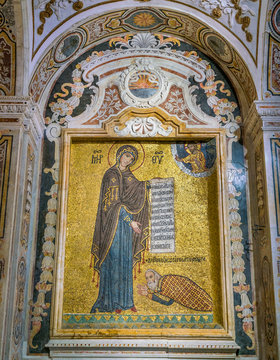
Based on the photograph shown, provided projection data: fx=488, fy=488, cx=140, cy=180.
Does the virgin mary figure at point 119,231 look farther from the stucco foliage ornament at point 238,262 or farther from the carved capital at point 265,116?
the carved capital at point 265,116

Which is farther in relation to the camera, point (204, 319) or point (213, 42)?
point (213, 42)

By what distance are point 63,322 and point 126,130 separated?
2.81 metres

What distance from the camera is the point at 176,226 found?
6750 mm

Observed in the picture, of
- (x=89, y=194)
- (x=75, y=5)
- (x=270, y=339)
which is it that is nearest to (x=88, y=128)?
(x=89, y=194)

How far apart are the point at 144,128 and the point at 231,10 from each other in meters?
2.01

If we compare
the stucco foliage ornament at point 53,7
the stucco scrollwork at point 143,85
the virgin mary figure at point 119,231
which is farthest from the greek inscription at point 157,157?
the stucco foliage ornament at point 53,7

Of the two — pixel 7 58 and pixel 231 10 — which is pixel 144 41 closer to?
pixel 231 10

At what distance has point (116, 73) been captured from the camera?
24.4 ft

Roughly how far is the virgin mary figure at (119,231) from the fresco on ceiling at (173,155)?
256 mm

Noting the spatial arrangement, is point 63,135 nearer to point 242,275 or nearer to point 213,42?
point 213,42

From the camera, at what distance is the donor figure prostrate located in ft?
21.1

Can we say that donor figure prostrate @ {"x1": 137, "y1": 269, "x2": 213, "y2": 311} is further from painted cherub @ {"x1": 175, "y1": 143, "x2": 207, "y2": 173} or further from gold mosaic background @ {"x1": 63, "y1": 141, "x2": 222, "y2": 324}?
painted cherub @ {"x1": 175, "y1": 143, "x2": 207, "y2": 173}

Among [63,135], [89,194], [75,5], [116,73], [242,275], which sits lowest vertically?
[242,275]

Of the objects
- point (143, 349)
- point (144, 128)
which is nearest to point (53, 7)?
point (144, 128)
